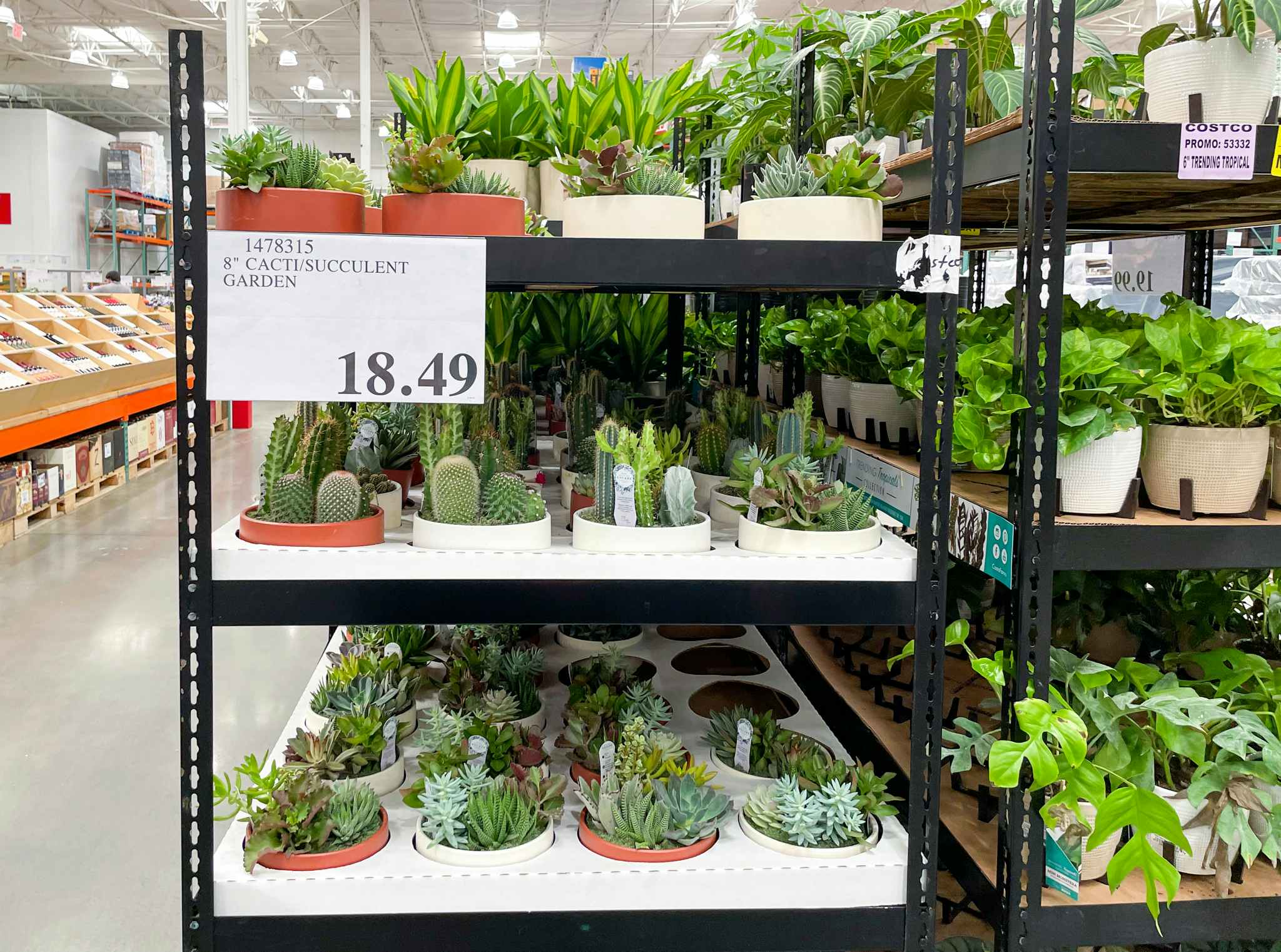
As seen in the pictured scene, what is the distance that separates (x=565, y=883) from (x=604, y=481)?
60cm

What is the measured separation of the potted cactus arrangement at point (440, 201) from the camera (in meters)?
1.47

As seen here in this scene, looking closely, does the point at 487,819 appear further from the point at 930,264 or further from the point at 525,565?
the point at 930,264

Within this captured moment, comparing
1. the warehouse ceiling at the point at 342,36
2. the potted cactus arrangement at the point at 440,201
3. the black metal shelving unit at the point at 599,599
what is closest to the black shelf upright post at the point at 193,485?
the black metal shelving unit at the point at 599,599

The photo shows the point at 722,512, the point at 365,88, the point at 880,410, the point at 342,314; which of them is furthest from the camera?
the point at 365,88

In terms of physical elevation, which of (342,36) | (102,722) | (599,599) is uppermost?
(342,36)

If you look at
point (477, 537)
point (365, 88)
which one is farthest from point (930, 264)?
point (365, 88)

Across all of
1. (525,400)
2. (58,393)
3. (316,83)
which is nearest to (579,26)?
(316,83)

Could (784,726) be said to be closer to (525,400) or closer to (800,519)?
(800,519)

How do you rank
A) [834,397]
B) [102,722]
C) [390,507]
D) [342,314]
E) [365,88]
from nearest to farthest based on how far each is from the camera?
[342,314], [390,507], [834,397], [102,722], [365,88]

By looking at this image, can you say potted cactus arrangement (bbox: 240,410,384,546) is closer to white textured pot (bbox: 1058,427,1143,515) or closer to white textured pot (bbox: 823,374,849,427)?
white textured pot (bbox: 1058,427,1143,515)

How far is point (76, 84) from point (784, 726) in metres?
19.5

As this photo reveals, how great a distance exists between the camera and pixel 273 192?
147 cm

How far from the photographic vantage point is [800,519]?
5.42 ft

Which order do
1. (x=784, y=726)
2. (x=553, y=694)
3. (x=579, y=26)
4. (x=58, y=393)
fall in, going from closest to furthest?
(x=784, y=726)
(x=553, y=694)
(x=58, y=393)
(x=579, y=26)
